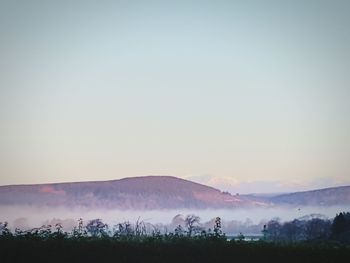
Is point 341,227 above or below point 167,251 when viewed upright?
above

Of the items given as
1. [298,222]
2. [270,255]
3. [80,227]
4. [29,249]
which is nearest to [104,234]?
[80,227]

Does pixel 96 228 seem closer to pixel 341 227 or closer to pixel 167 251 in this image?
pixel 167 251

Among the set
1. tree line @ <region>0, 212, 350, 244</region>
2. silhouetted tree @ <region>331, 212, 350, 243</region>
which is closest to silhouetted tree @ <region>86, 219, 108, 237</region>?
tree line @ <region>0, 212, 350, 244</region>

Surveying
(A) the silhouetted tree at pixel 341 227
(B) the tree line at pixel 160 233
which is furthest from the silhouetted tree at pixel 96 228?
(A) the silhouetted tree at pixel 341 227

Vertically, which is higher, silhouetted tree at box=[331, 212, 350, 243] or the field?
silhouetted tree at box=[331, 212, 350, 243]

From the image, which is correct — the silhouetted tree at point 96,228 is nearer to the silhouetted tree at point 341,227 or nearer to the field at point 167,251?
the field at point 167,251

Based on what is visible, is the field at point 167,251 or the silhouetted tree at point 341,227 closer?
the field at point 167,251

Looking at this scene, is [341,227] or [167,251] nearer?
[167,251]

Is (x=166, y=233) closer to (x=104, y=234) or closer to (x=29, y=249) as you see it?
(x=104, y=234)

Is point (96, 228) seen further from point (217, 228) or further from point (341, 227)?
point (341, 227)

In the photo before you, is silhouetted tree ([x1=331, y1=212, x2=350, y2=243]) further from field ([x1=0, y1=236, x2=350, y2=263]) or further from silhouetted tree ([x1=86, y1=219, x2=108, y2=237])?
silhouetted tree ([x1=86, y1=219, x2=108, y2=237])

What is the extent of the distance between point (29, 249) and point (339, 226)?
24.8 ft

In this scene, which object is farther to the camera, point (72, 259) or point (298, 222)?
point (298, 222)

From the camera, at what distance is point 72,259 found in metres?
11.3
